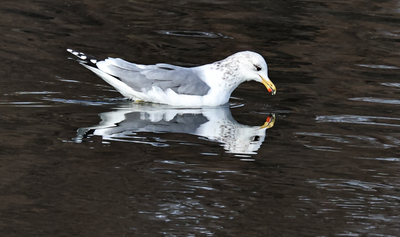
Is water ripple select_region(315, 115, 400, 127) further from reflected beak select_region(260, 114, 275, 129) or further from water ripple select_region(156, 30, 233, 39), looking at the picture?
water ripple select_region(156, 30, 233, 39)

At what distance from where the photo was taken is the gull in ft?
27.3

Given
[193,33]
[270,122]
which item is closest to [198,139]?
[270,122]

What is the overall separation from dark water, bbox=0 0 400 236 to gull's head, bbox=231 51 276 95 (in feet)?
1.26

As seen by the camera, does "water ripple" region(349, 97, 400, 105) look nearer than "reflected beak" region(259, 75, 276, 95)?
No

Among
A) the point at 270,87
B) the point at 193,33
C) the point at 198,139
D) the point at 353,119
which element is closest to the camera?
the point at 198,139

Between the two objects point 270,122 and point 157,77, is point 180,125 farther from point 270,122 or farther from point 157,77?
point 270,122

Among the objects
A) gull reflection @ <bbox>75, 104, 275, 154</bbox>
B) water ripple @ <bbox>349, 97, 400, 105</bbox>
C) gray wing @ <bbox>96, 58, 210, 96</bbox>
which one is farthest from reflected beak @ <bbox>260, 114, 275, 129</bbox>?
water ripple @ <bbox>349, 97, 400, 105</bbox>

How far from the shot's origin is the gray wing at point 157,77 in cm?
833

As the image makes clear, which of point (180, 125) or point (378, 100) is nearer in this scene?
point (180, 125)

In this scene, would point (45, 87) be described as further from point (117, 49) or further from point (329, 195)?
point (329, 195)

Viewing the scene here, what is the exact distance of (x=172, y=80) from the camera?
8.32m

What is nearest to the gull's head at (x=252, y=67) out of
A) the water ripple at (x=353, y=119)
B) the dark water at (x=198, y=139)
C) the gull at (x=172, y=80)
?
the gull at (x=172, y=80)

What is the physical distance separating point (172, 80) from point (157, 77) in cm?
19

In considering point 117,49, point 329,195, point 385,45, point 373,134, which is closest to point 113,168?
point 329,195
